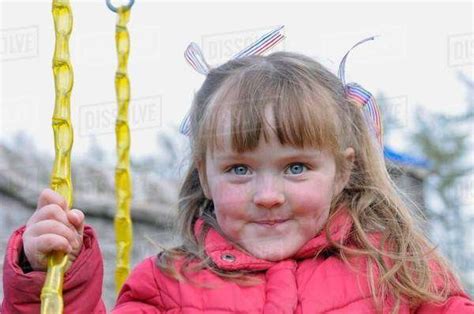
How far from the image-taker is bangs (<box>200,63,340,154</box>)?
1324 mm

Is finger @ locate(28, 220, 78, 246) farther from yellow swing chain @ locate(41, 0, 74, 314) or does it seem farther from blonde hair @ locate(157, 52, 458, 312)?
blonde hair @ locate(157, 52, 458, 312)

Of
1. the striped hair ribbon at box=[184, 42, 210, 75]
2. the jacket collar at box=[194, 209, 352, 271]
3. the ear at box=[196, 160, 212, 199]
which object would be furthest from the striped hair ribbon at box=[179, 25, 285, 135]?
the jacket collar at box=[194, 209, 352, 271]

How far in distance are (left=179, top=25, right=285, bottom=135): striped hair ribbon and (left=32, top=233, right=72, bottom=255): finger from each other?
339 millimetres

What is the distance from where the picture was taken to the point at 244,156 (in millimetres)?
1323

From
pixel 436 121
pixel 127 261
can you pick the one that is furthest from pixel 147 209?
pixel 127 261

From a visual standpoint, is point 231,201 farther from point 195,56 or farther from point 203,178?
point 195,56

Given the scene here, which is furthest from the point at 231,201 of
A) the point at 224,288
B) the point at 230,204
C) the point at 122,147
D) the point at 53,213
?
the point at 122,147

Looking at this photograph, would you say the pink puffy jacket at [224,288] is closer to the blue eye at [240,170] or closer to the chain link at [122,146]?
the blue eye at [240,170]

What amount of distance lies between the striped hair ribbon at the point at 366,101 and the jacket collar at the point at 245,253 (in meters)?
0.18

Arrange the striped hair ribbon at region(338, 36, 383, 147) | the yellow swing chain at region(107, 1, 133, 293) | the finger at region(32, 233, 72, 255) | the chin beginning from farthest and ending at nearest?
1. the yellow swing chain at region(107, 1, 133, 293)
2. the striped hair ribbon at region(338, 36, 383, 147)
3. the chin
4. the finger at region(32, 233, 72, 255)

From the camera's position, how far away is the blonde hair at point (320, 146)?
1.34 meters

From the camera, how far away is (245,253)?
136cm

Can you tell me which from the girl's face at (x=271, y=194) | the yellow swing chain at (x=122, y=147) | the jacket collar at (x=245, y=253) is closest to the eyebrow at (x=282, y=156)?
the girl's face at (x=271, y=194)

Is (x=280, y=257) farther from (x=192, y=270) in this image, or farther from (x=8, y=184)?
(x=8, y=184)
